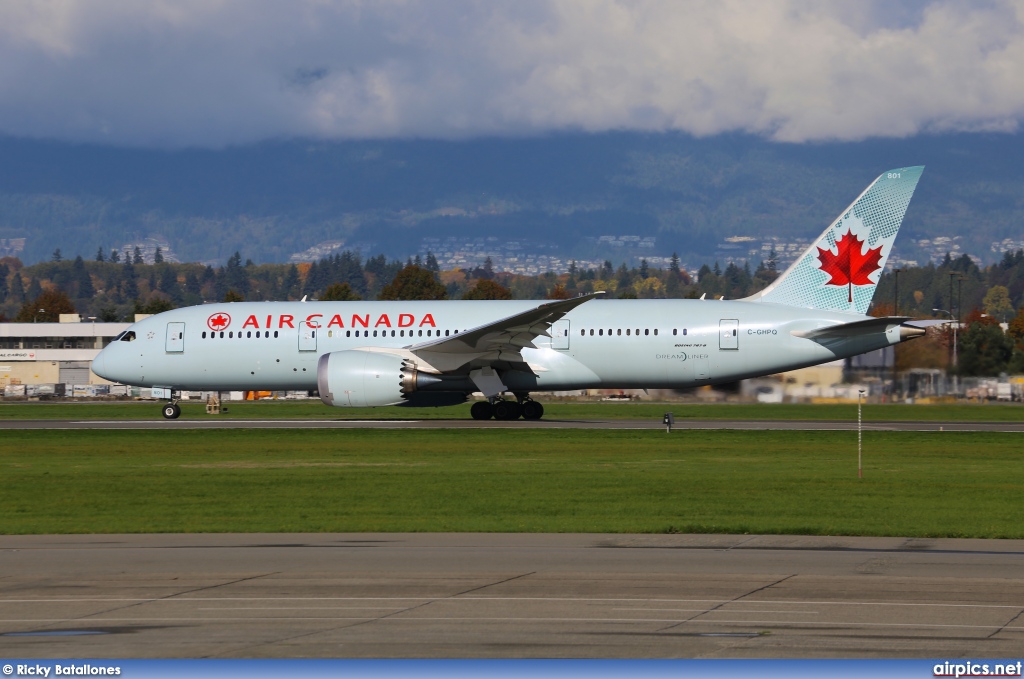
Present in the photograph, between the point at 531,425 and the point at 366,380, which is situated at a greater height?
the point at 366,380

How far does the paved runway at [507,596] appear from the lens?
9820 millimetres

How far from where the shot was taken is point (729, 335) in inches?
1485

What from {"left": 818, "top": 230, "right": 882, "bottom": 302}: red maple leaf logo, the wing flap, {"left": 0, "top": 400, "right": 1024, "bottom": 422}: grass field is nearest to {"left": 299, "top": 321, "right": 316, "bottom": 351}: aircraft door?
{"left": 0, "top": 400, "right": 1024, "bottom": 422}: grass field

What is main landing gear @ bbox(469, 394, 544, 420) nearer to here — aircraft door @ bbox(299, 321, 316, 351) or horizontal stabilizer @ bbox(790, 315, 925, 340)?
aircraft door @ bbox(299, 321, 316, 351)

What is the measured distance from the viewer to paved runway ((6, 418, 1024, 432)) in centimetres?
3606

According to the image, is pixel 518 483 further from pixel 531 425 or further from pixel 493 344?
pixel 493 344

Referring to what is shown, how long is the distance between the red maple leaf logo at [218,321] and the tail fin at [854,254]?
18.1 m

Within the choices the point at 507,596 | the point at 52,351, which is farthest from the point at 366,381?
the point at 52,351

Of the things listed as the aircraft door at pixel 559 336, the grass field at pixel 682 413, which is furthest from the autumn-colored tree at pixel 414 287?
the aircraft door at pixel 559 336

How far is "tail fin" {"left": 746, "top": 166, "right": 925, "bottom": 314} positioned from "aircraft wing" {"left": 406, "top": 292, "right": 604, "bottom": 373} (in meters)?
6.75

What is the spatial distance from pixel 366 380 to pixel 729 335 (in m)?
11.0

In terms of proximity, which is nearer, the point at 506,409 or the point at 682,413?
the point at 506,409

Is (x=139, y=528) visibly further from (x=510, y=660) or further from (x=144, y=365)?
(x=144, y=365)

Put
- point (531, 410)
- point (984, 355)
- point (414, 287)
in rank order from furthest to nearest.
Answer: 1. point (414, 287)
2. point (984, 355)
3. point (531, 410)
